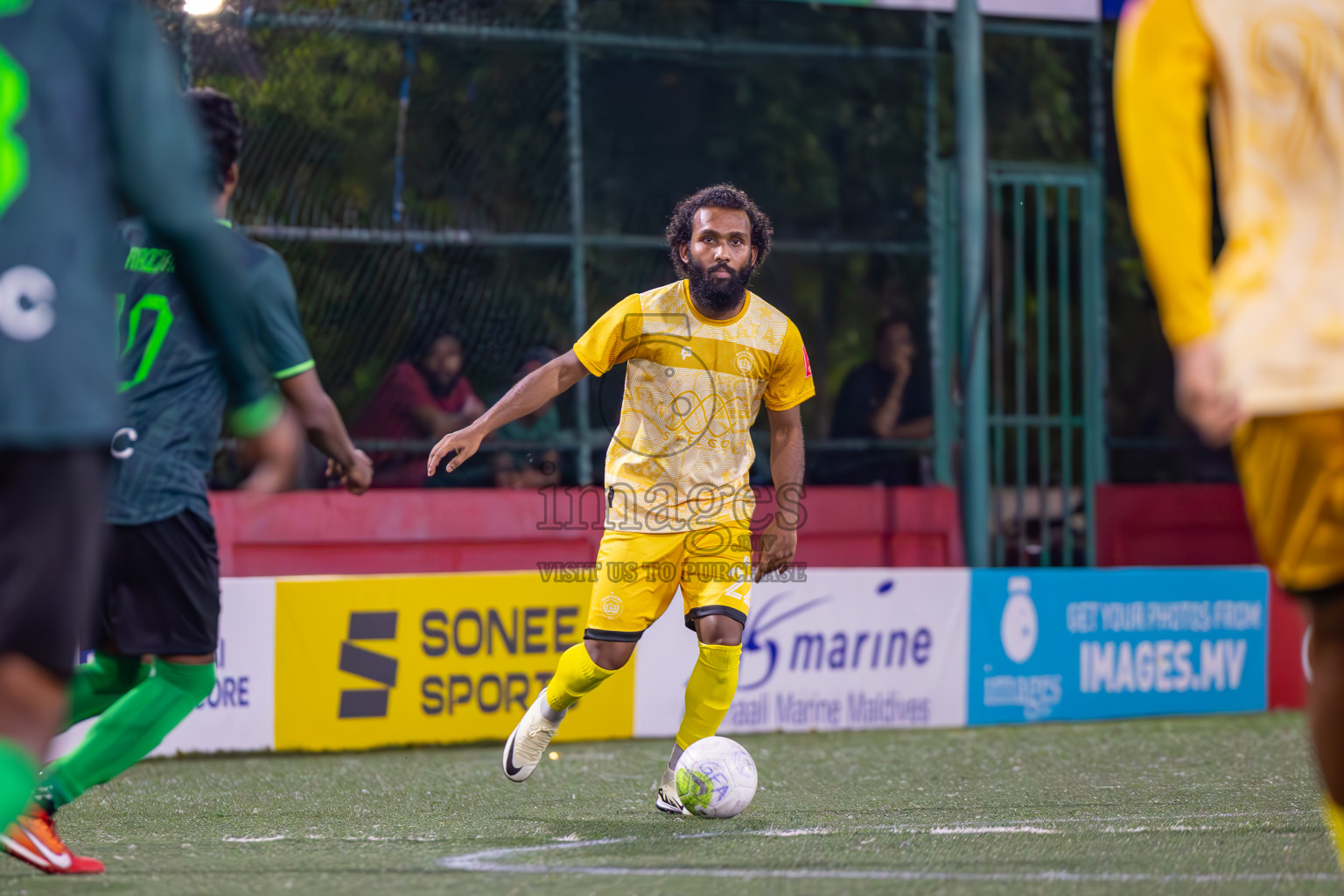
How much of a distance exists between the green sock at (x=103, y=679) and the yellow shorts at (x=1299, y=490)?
3.16m

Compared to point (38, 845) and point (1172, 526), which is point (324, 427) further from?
point (1172, 526)

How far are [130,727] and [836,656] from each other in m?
5.65

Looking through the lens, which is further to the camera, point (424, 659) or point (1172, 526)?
point (1172, 526)

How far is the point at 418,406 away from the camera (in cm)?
1086

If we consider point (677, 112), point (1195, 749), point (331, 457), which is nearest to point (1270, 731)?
point (1195, 749)

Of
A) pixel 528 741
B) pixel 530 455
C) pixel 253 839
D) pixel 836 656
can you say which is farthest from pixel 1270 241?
pixel 530 455

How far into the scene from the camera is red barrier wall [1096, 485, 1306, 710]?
12906 millimetres

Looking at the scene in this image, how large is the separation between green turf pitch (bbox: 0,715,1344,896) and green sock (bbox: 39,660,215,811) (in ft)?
0.87

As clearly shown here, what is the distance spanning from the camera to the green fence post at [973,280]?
11781mm

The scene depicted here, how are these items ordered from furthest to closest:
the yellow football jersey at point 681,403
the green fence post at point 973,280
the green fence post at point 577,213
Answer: the green fence post at point 973,280
the green fence post at point 577,213
the yellow football jersey at point 681,403

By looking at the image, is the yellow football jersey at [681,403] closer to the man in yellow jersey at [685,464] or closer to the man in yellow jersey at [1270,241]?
the man in yellow jersey at [685,464]

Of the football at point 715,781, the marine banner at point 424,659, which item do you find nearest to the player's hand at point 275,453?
the football at point 715,781

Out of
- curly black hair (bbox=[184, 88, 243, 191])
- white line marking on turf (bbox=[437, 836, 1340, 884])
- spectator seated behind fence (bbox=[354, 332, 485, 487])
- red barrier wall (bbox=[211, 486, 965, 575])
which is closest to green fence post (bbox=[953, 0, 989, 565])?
red barrier wall (bbox=[211, 486, 965, 575])

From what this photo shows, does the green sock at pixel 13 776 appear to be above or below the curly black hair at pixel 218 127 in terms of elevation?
below
